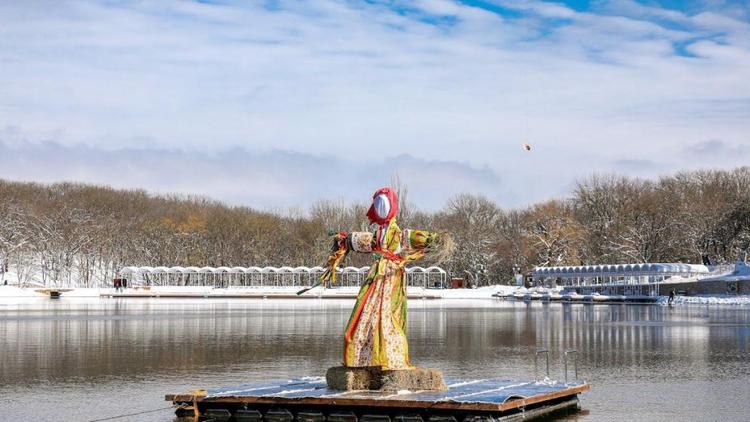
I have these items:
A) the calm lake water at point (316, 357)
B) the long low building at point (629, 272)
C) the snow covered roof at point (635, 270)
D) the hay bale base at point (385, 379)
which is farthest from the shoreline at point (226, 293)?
the hay bale base at point (385, 379)

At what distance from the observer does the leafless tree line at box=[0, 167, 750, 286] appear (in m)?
113

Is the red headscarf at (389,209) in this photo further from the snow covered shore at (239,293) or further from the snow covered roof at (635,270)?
the snow covered shore at (239,293)

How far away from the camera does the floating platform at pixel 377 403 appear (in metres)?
19.4

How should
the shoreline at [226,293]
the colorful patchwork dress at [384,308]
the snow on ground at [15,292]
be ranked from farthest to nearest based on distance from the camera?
the shoreline at [226,293], the snow on ground at [15,292], the colorful patchwork dress at [384,308]

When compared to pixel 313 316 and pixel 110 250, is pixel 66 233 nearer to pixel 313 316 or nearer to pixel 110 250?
pixel 110 250

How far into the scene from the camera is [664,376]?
28500 millimetres

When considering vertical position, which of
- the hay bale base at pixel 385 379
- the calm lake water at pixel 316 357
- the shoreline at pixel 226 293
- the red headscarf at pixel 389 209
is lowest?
the calm lake water at pixel 316 357

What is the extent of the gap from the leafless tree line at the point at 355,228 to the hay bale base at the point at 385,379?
9105 centimetres

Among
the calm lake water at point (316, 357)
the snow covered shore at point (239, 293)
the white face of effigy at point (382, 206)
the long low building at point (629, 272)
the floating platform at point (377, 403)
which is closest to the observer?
the floating platform at point (377, 403)

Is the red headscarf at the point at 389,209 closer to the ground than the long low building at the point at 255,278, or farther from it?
farther from it

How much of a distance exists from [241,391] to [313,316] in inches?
1605

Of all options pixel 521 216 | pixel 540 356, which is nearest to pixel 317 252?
pixel 521 216

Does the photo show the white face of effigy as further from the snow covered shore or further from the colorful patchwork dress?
the snow covered shore

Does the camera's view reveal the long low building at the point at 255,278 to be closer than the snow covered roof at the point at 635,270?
No
